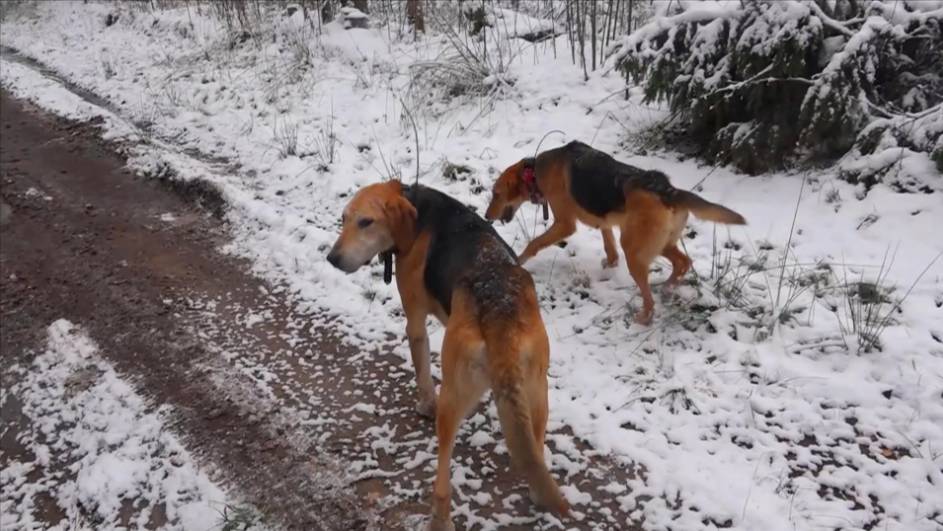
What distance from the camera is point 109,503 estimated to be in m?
3.61

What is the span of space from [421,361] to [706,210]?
6.89 ft

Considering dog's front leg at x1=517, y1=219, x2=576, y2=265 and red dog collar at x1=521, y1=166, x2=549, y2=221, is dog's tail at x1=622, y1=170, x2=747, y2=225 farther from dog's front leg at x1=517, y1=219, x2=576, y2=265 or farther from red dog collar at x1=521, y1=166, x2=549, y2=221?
red dog collar at x1=521, y1=166, x2=549, y2=221

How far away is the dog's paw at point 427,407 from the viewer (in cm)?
400

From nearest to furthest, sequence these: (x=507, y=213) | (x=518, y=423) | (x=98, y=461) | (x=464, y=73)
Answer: (x=518, y=423) → (x=98, y=461) → (x=507, y=213) → (x=464, y=73)

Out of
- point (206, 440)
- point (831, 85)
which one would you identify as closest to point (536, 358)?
point (206, 440)

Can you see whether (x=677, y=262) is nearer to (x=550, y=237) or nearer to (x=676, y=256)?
(x=676, y=256)

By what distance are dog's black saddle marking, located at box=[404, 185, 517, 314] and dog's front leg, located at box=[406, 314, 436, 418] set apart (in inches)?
12.8

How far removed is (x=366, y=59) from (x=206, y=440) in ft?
24.7

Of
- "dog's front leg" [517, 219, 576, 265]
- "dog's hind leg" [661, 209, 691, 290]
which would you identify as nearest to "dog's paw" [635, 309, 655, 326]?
"dog's hind leg" [661, 209, 691, 290]

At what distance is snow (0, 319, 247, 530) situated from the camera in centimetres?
356

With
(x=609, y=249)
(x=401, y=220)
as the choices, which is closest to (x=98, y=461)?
(x=401, y=220)

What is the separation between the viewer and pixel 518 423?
8.40 ft

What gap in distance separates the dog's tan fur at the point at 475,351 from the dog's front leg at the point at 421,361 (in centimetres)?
11

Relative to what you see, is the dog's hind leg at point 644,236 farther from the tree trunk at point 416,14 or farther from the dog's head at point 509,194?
the tree trunk at point 416,14
